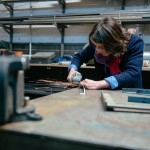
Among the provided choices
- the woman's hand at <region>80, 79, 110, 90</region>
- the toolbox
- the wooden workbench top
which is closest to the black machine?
the wooden workbench top

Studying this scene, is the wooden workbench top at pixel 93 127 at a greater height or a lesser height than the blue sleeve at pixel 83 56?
lesser

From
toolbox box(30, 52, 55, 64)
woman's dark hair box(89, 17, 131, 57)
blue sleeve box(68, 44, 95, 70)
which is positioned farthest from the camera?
toolbox box(30, 52, 55, 64)

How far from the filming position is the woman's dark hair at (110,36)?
1.44m

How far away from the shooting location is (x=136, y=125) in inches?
24.3

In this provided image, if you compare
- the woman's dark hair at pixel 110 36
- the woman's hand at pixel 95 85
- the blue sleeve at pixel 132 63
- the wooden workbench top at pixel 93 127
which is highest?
the woman's dark hair at pixel 110 36

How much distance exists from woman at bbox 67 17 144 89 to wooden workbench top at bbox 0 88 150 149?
2.41 feet

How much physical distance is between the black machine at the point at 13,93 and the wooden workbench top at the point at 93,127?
0.08 ft

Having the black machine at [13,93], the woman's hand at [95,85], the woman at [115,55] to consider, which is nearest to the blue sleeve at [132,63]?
the woman at [115,55]

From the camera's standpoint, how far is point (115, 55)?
1562 mm

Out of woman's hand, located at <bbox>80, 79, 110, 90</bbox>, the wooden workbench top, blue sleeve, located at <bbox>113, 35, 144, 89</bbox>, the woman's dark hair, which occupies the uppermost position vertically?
the woman's dark hair

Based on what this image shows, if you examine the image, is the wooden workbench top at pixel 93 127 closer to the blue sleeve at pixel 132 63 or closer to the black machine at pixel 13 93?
the black machine at pixel 13 93

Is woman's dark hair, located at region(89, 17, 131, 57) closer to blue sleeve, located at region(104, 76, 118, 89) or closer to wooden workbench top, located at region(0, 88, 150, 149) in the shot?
blue sleeve, located at region(104, 76, 118, 89)

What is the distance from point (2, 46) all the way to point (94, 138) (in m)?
3.13

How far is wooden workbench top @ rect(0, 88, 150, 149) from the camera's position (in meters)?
0.48
